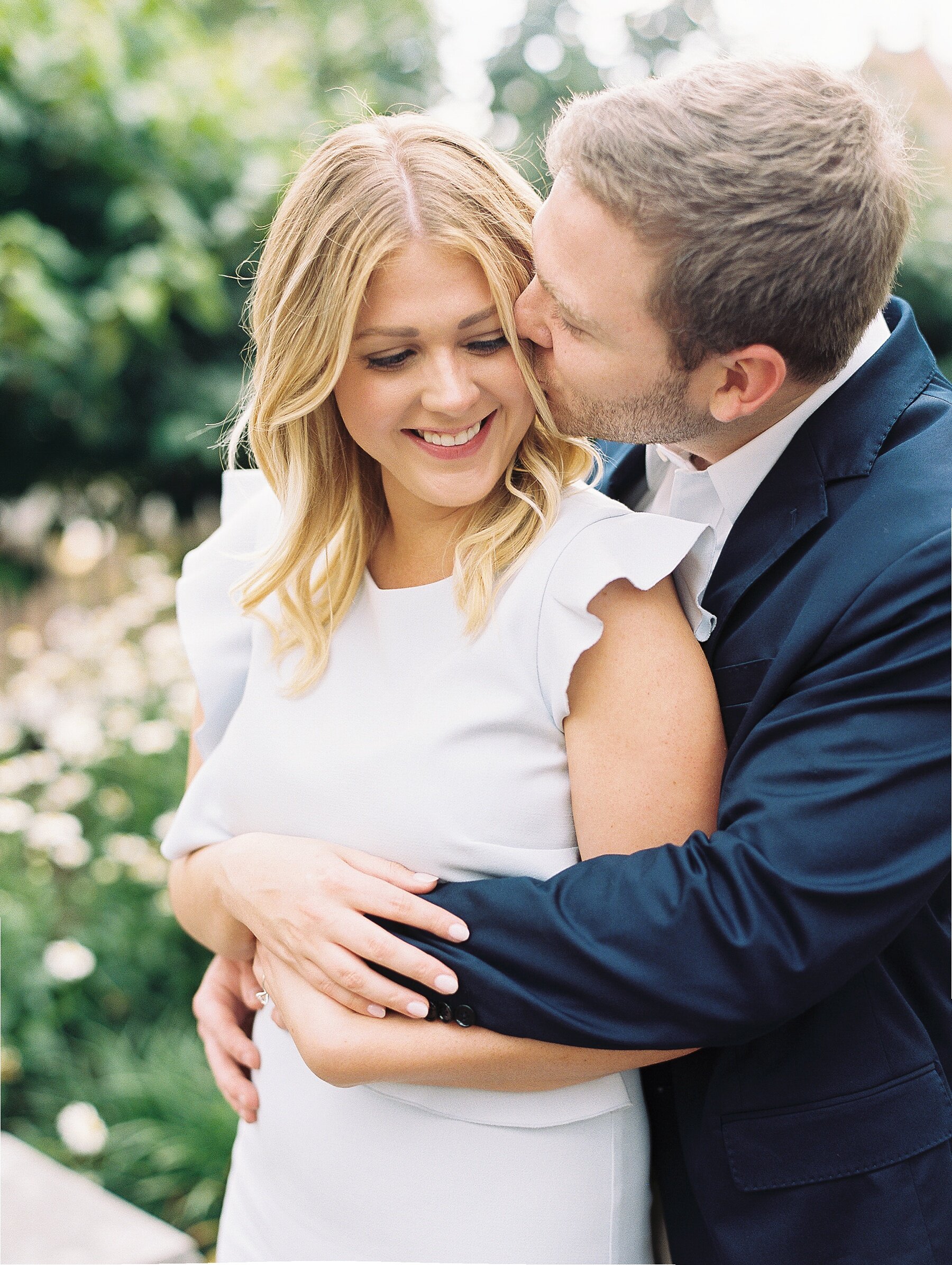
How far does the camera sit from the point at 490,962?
4.89 ft

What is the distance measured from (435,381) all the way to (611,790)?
68cm

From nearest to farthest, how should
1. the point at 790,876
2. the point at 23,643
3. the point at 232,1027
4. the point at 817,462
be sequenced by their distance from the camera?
the point at 790,876
the point at 817,462
the point at 232,1027
the point at 23,643

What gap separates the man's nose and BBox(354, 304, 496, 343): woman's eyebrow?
0.15ft

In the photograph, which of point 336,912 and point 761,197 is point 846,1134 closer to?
point 336,912

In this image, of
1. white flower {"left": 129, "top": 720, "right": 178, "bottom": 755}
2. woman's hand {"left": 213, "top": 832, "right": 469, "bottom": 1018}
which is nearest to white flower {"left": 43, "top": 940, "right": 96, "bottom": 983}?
white flower {"left": 129, "top": 720, "right": 178, "bottom": 755}

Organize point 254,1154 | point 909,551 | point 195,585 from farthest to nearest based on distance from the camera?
point 195,585 → point 254,1154 → point 909,551

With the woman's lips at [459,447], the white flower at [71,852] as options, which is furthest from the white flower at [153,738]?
the woman's lips at [459,447]

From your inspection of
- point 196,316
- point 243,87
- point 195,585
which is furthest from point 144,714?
point 243,87

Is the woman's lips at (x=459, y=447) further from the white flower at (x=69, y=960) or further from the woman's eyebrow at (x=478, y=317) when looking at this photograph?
the white flower at (x=69, y=960)

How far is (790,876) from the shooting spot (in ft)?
4.38

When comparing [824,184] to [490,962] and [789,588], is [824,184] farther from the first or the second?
[490,962]

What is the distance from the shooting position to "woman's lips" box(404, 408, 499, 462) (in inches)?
69.7

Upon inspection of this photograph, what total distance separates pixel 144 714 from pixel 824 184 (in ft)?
11.5

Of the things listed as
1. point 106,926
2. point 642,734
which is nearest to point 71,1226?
point 106,926
